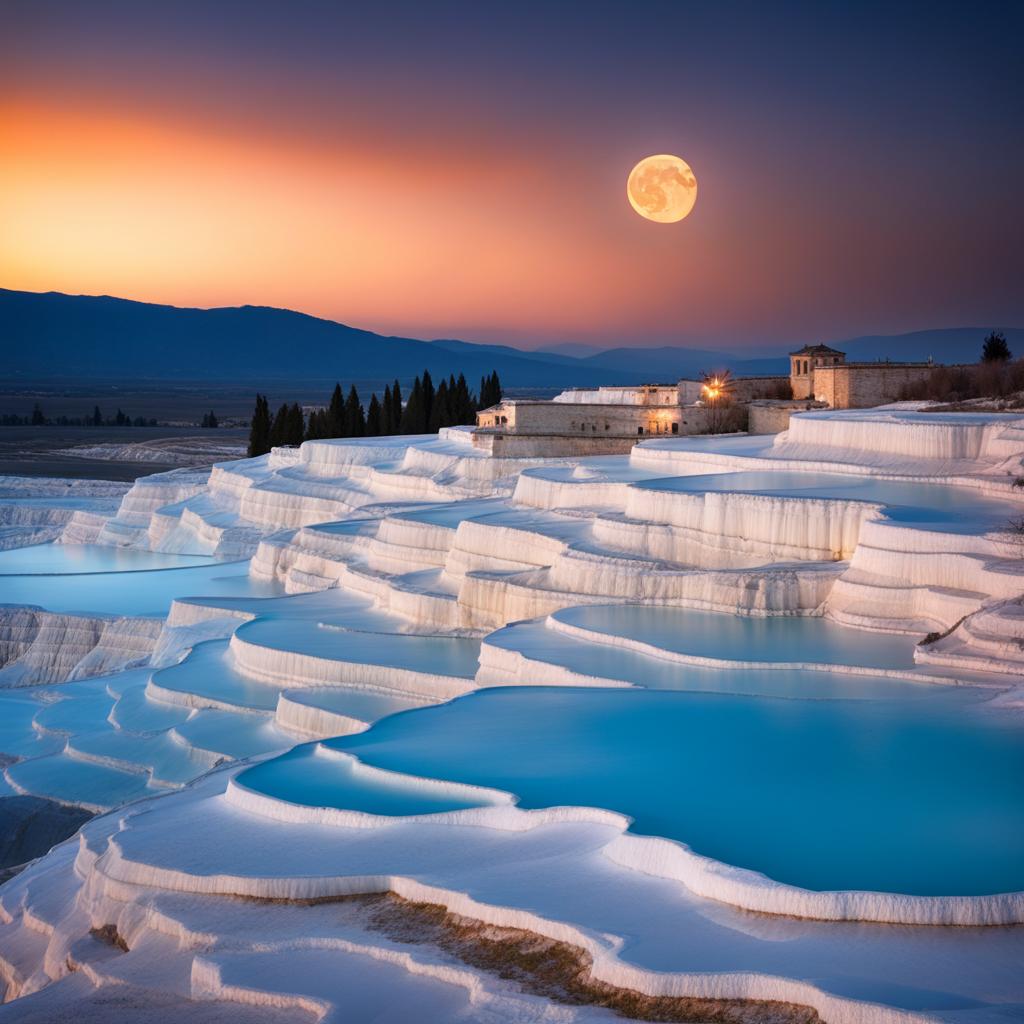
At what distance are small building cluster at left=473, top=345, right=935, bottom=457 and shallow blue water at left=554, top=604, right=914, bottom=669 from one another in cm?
1646

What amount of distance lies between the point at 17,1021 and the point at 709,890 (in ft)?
12.8

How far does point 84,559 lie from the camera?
34.5 meters

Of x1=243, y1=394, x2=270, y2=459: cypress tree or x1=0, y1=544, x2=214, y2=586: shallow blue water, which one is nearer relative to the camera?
x1=0, y1=544, x2=214, y2=586: shallow blue water

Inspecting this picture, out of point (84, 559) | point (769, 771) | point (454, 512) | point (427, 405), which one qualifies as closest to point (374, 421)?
point (427, 405)

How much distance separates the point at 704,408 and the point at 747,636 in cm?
2016

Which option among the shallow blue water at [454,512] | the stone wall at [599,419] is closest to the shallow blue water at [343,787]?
the shallow blue water at [454,512]

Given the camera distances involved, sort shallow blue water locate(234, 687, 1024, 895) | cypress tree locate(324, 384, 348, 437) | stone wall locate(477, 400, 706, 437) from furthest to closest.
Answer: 1. cypress tree locate(324, 384, 348, 437)
2. stone wall locate(477, 400, 706, 437)
3. shallow blue water locate(234, 687, 1024, 895)

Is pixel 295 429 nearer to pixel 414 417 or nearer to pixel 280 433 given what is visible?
pixel 280 433

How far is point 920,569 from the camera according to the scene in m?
14.6

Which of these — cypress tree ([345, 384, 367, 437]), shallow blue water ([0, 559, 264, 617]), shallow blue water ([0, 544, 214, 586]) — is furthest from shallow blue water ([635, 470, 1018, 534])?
cypress tree ([345, 384, 367, 437])

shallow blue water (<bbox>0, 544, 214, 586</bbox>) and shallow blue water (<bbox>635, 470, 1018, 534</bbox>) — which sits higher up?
shallow blue water (<bbox>635, 470, 1018, 534</bbox>)

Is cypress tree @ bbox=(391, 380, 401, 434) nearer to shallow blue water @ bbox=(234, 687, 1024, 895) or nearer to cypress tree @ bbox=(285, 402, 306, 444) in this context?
cypress tree @ bbox=(285, 402, 306, 444)

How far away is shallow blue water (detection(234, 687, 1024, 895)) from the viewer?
25.7 ft

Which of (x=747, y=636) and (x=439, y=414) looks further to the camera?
(x=439, y=414)
